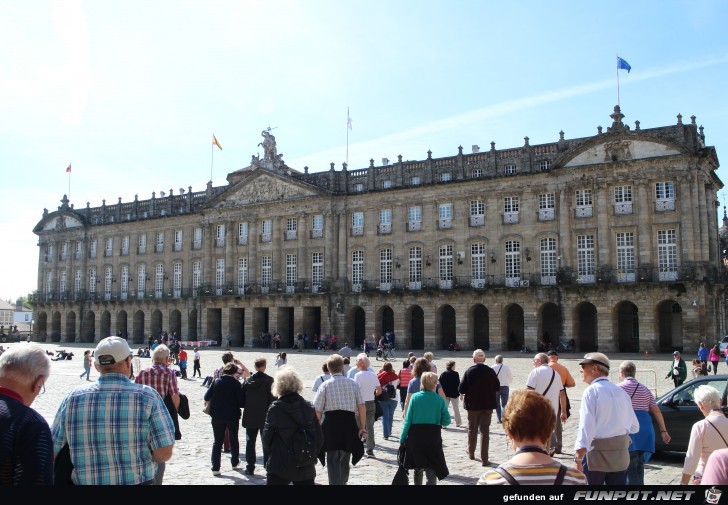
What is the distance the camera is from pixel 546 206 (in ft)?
147

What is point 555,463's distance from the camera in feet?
12.7

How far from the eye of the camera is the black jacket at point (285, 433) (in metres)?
7.02

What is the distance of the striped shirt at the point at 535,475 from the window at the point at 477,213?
43.7 m

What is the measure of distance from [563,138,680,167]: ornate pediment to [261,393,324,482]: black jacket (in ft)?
128

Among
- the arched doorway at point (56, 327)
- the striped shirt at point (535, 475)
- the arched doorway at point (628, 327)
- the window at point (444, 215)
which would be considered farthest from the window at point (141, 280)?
the striped shirt at point (535, 475)

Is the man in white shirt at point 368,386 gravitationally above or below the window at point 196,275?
below

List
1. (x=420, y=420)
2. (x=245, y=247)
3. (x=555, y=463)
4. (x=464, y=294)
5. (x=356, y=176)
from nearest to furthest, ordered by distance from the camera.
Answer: (x=555, y=463) → (x=420, y=420) → (x=464, y=294) → (x=356, y=176) → (x=245, y=247)

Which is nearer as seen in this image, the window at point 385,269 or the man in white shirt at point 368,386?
the man in white shirt at point 368,386

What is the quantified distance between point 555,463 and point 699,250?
40309mm

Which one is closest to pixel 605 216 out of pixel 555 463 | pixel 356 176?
pixel 356 176

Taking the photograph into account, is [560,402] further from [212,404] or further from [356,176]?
[356,176]

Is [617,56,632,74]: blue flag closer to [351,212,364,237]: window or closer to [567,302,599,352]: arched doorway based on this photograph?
[567,302,599,352]: arched doorway

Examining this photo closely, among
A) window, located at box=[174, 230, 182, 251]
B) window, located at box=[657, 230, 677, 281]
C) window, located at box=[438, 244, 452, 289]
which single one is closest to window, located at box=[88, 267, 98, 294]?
window, located at box=[174, 230, 182, 251]

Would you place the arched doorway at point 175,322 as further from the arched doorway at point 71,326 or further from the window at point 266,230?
the arched doorway at point 71,326
